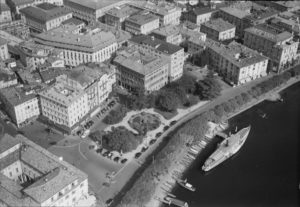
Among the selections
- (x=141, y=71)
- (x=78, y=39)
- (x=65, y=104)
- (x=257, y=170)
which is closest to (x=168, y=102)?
(x=141, y=71)

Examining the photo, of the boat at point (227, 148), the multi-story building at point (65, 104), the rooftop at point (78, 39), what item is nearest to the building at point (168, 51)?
the rooftop at point (78, 39)

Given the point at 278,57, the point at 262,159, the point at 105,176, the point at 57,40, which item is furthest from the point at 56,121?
the point at 278,57

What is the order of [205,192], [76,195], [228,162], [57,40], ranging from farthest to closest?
[57,40]
[228,162]
[205,192]
[76,195]

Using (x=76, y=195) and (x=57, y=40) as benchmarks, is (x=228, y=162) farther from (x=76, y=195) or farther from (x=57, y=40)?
(x=57, y=40)

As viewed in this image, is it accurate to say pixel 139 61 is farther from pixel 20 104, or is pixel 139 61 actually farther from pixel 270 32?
pixel 270 32

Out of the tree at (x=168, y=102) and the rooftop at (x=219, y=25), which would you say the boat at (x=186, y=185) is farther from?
the rooftop at (x=219, y=25)

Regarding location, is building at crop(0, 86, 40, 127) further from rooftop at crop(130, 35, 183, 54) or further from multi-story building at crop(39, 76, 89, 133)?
rooftop at crop(130, 35, 183, 54)

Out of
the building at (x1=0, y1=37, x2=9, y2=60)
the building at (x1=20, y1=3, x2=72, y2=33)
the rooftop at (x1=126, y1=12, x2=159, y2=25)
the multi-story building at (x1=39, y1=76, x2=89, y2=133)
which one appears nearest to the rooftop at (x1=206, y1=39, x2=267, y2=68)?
the rooftop at (x1=126, y1=12, x2=159, y2=25)
